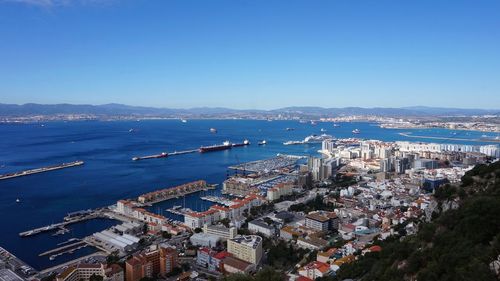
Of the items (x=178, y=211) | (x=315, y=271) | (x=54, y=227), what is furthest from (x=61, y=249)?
(x=315, y=271)

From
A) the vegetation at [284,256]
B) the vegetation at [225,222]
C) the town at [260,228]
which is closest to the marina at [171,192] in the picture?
the town at [260,228]

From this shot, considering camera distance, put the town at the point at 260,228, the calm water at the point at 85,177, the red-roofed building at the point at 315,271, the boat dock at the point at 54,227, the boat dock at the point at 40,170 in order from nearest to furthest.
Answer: the red-roofed building at the point at 315,271, the town at the point at 260,228, the boat dock at the point at 54,227, the calm water at the point at 85,177, the boat dock at the point at 40,170

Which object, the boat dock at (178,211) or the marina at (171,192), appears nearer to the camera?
the boat dock at (178,211)

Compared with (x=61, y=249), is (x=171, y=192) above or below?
above

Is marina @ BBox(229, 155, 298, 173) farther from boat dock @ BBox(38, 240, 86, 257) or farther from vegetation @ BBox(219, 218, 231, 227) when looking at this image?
boat dock @ BBox(38, 240, 86, 257)

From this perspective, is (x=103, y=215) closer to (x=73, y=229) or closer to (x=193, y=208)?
(x=73, y=229)

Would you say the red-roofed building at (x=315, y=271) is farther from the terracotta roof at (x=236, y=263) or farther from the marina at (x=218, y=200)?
the marina at (x=218, y=200)

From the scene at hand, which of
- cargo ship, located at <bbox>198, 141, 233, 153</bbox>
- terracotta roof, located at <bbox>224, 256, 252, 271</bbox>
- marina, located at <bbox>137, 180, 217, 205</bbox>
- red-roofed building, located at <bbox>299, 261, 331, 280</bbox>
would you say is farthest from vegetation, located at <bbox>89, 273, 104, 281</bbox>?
cargo ship, located at <bbox>198, 141, 233, 153</bbox>

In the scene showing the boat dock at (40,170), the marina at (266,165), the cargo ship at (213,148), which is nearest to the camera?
the boat dock at (40,170)

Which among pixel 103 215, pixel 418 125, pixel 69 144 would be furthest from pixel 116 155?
pixel 418 125

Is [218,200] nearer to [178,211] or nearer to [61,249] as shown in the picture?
[178,211]

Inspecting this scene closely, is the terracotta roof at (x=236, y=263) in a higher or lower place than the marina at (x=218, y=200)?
higher
